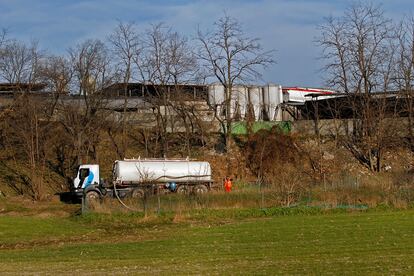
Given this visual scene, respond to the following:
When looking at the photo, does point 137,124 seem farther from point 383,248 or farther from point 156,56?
point 383,248

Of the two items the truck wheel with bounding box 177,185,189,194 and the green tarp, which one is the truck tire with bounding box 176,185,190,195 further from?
the green tarp

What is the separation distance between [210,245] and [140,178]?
969 inches

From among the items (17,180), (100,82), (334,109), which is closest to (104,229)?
(17,180)

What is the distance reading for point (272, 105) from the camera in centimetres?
6400

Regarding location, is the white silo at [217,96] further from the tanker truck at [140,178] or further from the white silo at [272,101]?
the tanker truck at [140,178]

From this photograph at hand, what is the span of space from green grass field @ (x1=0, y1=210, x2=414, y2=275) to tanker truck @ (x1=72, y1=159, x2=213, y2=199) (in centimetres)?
1075

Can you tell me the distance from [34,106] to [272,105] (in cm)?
2494

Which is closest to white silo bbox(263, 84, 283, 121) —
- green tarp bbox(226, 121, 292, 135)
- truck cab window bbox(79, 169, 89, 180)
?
green tarp bbox(226, 121, 292, 135)

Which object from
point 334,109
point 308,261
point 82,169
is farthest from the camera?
point 334,109

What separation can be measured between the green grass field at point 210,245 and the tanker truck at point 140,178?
35.3ft

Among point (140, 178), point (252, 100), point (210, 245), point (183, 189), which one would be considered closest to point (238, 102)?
point (252, 100)

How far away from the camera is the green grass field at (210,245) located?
47.2 ft

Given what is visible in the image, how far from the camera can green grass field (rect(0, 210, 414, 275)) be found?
47.2 ft

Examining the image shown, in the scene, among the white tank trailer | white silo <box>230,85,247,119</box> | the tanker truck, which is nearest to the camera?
the tanker truck
